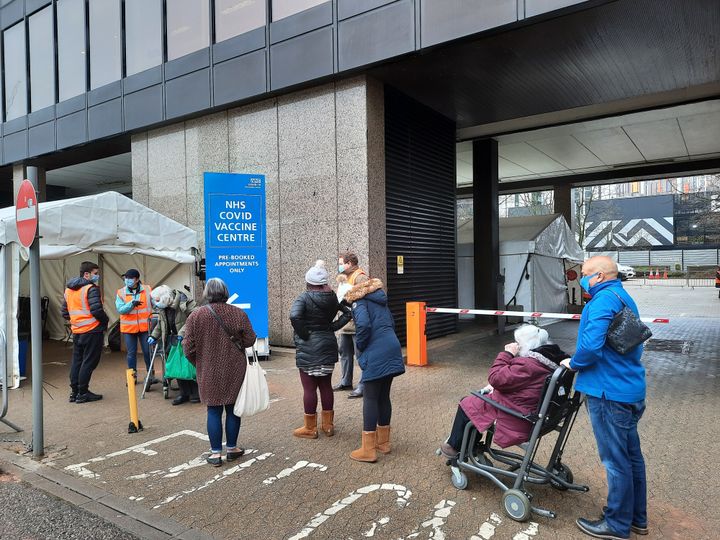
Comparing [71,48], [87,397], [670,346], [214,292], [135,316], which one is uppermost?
[71,48]

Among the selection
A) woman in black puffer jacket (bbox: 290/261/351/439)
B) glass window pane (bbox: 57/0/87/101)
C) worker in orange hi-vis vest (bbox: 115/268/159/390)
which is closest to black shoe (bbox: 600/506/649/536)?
woman in black puffer jacket (bbox: 290/261/351/439)

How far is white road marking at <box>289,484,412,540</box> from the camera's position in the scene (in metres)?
3.39

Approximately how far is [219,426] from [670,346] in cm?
953

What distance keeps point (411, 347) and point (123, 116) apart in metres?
9.23

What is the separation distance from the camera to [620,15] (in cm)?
758

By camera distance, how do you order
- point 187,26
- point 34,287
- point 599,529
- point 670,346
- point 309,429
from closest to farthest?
point 599,529, point 34,287, point 309,429, point 670,346, point 187,26

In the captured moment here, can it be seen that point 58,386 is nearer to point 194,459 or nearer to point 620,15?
point 194,459

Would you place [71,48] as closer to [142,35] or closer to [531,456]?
[142,35]

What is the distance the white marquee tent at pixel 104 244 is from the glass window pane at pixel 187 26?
15.2 feet

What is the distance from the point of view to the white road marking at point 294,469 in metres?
4.17

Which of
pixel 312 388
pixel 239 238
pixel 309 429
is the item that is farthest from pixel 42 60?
pixel 309 429

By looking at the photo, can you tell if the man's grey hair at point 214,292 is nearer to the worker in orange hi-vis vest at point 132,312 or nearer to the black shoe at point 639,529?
the black shoe at point 639,529

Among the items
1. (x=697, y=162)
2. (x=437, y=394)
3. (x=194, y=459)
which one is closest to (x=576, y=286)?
(x=697, y=162)

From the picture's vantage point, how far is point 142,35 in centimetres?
1247
